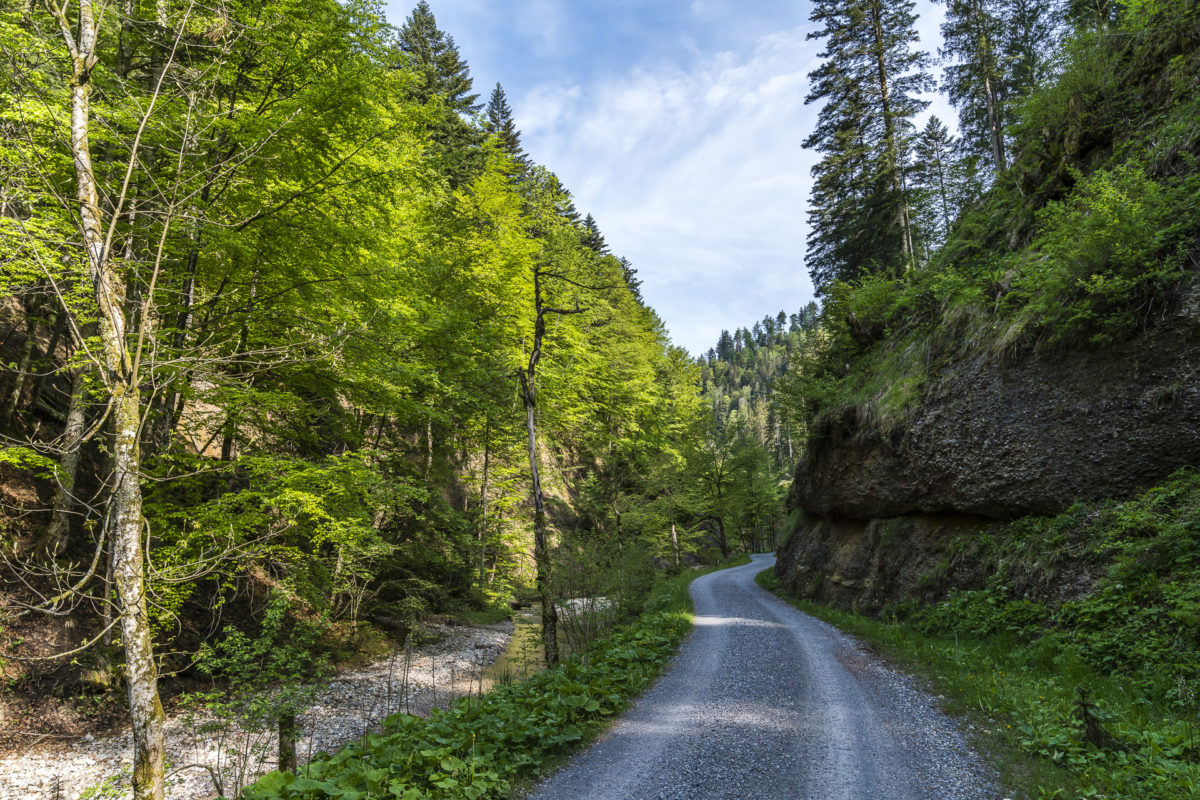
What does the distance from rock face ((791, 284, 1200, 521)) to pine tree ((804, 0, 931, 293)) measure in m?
10.2

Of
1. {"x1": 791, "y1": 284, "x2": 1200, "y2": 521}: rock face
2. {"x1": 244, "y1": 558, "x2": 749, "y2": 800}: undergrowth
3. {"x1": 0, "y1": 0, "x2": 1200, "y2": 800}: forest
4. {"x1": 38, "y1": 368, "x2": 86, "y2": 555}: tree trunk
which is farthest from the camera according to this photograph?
{"x1": 38, "y1": 368, "x2": 86, "y2": 555}: tree trunk

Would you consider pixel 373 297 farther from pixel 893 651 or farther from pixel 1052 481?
pixel 1052 481

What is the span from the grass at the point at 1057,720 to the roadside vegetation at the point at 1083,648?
2 centimetres

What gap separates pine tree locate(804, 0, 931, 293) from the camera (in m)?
21.1

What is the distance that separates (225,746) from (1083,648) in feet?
43.6

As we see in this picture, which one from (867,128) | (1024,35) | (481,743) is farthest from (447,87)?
(481,743)

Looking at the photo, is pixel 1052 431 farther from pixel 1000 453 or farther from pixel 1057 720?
pixel 1057 720

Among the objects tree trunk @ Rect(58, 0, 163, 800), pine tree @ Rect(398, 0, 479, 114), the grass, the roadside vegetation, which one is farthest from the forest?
pine tree @ Rect(398, 0, 479, 114)

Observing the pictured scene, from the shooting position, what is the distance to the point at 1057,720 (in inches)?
231

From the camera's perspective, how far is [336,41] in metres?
9.10

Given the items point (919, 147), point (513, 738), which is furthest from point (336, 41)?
point (919, 147)

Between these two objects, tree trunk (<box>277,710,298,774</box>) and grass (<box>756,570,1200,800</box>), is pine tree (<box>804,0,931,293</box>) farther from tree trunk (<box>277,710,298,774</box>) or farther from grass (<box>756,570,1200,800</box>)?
tree trunk (<box>277,710,298,774</box>)

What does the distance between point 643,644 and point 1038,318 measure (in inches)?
413

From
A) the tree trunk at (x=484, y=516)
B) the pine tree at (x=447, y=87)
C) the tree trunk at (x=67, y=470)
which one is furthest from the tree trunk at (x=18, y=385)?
the pine tree at (x=447, y=87)
